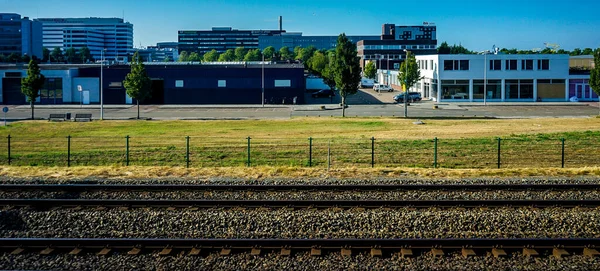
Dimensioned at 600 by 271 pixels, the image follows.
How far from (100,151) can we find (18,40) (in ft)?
593

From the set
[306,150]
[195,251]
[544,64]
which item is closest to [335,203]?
[195,251]

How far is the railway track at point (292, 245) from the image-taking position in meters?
12.2

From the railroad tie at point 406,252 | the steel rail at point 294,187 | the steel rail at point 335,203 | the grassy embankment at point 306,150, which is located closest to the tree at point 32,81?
the grassy embankment at point 306,150

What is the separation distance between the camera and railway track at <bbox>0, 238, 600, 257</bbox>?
40.0 feet

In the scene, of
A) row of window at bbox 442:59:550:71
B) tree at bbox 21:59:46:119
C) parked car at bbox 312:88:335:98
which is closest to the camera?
tree at bbox 21:59:46:119

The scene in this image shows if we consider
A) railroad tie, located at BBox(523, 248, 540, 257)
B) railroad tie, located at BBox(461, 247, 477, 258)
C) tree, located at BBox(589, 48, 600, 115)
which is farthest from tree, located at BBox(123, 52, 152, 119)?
railroad tie, located at BBox(523, 248, 540, 257)

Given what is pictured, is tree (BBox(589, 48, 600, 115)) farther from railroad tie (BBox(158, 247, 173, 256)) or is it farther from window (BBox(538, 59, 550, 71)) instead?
railroad tie (BBox(158, 247, 173, 256))

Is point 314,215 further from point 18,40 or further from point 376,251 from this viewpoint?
point 18,40

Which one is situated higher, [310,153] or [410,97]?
[410,97]

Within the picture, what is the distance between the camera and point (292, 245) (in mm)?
12445

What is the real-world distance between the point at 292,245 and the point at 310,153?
12511mm

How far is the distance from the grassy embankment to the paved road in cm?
1276

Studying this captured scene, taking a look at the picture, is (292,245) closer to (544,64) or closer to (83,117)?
(83,117)

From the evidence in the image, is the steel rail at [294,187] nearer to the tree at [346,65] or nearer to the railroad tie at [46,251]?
the railroad tie at [46,251]
